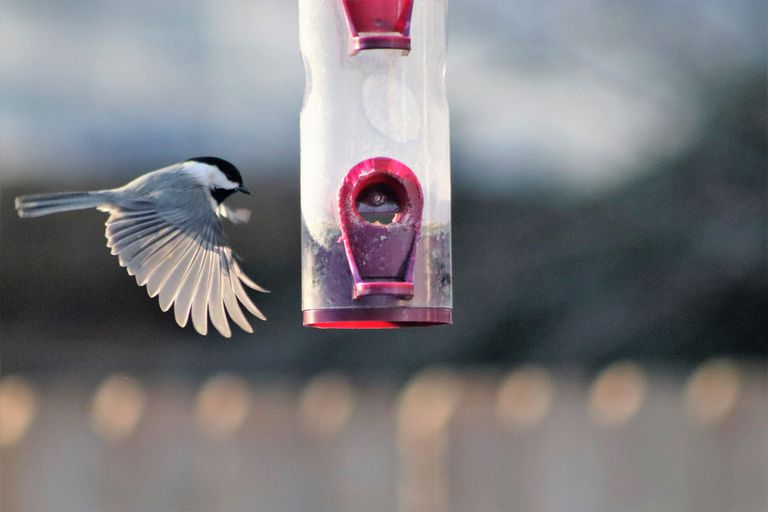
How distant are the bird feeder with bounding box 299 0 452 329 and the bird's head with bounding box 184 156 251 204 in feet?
1.12

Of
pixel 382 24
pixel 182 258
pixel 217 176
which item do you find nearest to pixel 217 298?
pixel 182 258

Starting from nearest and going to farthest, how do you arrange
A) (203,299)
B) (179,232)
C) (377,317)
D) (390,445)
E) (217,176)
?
(377,317) < (203,299) < (179,232) < (217,176) < (390,445)

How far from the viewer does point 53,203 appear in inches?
154

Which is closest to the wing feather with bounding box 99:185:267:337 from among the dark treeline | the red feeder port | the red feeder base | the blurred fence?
the red feeder base

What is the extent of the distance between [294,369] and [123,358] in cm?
98

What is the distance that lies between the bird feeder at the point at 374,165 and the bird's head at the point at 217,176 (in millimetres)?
341

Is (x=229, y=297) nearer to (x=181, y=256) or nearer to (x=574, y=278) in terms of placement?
(x=181, y=256)

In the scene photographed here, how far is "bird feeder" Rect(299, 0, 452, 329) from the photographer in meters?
3.54

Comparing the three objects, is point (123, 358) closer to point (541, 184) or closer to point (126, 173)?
point (126, 173)

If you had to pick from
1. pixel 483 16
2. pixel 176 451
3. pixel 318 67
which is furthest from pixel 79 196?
Answer: pixel 483 16

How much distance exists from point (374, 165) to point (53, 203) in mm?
862

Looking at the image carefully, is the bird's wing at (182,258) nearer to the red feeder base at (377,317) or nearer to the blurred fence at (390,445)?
the red feeder base at (377,317)

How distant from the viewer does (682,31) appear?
7156 mm

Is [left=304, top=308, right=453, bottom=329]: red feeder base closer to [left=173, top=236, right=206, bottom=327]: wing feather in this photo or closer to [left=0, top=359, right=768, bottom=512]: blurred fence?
[left=173, top=236, right=206, bottom=327]: wing feather
